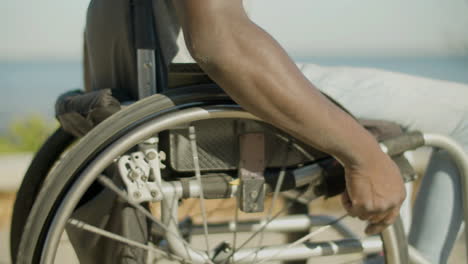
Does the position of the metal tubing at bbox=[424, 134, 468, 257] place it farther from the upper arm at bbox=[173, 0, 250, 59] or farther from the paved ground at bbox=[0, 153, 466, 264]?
the paved ground at bbox=[0, 153, 466, 264]

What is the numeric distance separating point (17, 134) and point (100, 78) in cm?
333

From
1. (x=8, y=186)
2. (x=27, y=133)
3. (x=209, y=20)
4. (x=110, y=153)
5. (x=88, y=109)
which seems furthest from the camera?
(x=27, y=133)

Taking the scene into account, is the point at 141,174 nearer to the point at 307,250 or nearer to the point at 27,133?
the point at 307,250

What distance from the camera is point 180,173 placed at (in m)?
1.40

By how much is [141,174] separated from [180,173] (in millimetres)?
119

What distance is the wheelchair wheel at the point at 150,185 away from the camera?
1249 mm

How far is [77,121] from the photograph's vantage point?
4.81 ft

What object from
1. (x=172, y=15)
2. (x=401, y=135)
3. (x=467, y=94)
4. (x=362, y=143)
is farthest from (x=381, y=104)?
(x=172, y=15)

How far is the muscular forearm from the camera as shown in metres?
1.10

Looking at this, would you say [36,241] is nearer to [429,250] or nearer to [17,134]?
[429,250]

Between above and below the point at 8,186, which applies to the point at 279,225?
above

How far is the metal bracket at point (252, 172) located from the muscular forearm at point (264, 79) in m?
0.21

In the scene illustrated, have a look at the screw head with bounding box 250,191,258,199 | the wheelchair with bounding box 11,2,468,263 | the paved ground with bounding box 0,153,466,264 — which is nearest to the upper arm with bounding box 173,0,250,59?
the wheelchair with bounding box 11,2,468,263

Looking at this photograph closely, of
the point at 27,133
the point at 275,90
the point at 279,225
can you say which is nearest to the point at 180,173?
the point at 275,90
